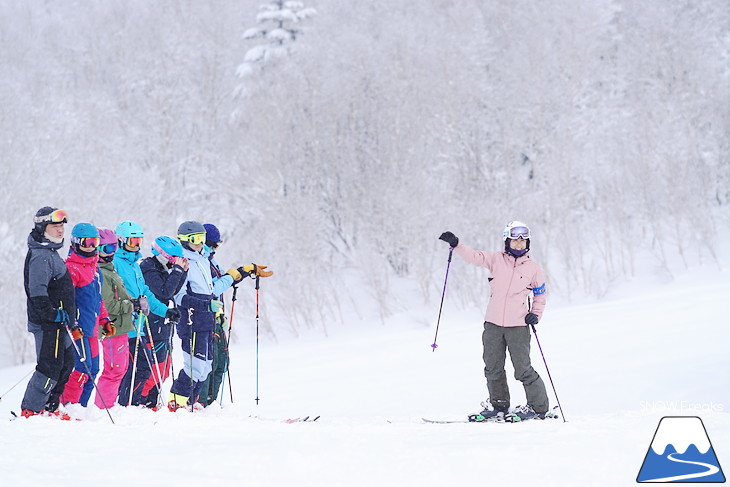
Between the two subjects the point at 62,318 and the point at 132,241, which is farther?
the point at 132,241

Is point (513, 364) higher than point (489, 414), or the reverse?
point (513, 364)

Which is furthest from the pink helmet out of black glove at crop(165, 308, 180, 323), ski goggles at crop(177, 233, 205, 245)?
black glove at crop(165, 308, 180, 323)

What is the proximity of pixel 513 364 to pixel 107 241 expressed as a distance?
3.84 metres

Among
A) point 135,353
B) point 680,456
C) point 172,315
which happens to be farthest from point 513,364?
point 135,353

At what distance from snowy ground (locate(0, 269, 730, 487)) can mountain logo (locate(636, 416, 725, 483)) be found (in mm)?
65

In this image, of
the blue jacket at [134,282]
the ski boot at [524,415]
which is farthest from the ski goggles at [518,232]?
the blue jacket at [134,282]

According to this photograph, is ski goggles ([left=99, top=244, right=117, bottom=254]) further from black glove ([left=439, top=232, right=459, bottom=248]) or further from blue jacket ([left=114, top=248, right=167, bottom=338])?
black glove ([left=439, top=232, right=459, bottom=248])

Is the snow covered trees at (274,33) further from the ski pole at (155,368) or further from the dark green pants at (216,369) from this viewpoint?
the ski pole at (155,368)

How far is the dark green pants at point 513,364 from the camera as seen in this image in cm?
687

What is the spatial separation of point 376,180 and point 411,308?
242 inches

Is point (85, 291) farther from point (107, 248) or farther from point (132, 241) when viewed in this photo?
point (132, 241)

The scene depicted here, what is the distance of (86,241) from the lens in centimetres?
628

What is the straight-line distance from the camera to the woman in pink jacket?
6879mm

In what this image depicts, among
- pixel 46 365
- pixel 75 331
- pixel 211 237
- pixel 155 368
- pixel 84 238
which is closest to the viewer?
pixel 46 365
